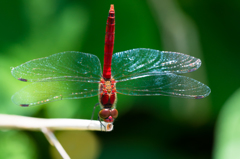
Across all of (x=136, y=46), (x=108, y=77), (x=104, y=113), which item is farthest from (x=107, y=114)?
(x=136, y=46)

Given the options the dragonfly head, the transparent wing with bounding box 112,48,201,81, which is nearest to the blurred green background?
the transparent wing with bounding box 112,48,201,81

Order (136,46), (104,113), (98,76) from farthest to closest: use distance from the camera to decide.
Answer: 1. (136,46)
2. (98,76)
3. (104,113)

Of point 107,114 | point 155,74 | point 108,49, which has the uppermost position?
point 108,49

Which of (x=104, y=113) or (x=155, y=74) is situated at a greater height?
(x=155, y=74)

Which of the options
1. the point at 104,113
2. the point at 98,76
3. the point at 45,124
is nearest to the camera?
the point at 45,124

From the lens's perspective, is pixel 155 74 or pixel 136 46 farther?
pixel 136 46

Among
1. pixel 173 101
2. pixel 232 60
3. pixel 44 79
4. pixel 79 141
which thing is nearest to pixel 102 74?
pixel 44 79

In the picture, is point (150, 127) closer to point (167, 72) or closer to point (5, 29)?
point (167, 72)

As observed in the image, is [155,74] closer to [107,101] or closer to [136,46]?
[107,101]
